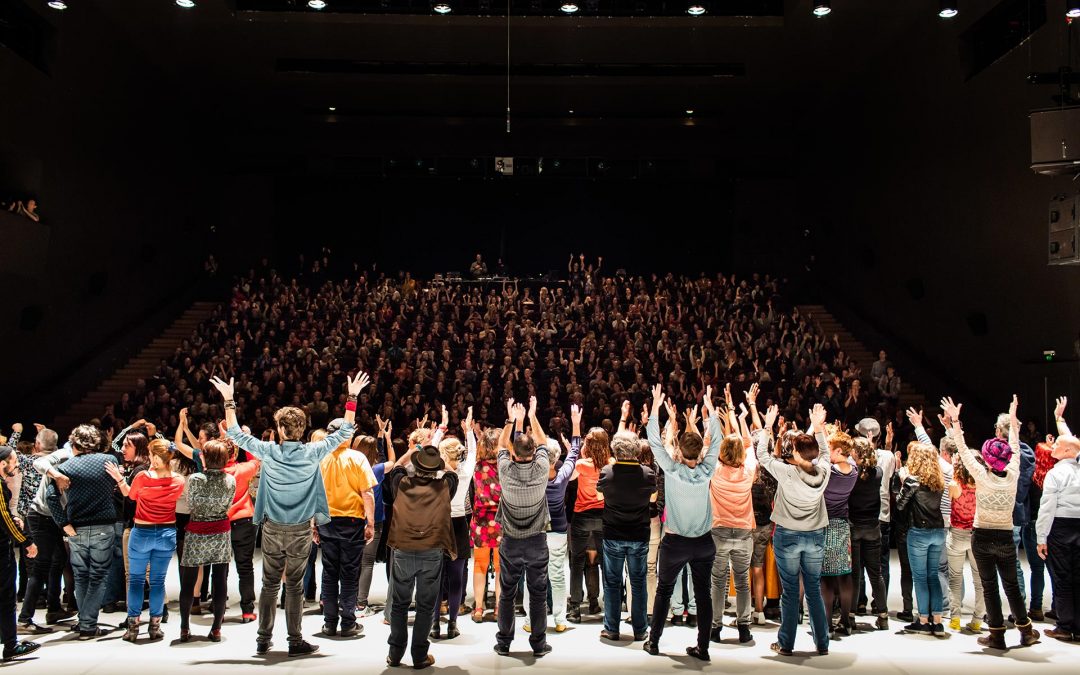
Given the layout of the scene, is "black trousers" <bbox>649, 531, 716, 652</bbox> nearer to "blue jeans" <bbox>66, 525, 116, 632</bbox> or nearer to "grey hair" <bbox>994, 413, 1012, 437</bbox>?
"grey hair" <bbox>994, 413, 1012, 437</bbox>

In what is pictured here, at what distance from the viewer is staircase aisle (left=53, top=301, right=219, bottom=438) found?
15.8 metres

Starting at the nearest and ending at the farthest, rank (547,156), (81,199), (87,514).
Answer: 1. (87,514)
2. (81,199)
3. (547,156)

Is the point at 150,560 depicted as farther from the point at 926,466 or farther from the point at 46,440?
the point at 926,466

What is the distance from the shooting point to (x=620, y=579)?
6.23 meters

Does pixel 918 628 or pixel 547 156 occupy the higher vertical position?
pixel 547 156

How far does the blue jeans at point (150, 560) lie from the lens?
6180 mm

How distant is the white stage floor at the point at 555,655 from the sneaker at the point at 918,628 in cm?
12

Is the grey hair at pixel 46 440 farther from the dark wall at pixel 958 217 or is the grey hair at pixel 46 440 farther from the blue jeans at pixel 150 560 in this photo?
the dark wall at pixel 958 217

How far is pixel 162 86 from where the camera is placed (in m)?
19.5

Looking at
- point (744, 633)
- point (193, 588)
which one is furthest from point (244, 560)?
point (744, 633)

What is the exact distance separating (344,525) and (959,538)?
4.54m

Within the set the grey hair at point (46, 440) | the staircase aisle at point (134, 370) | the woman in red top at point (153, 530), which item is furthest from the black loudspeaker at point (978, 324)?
the staircase aisle at point (134, 370)

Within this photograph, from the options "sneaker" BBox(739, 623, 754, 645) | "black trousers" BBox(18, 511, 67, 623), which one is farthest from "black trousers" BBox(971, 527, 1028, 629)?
"black trousers" BBox(18, 511, 67, 623)

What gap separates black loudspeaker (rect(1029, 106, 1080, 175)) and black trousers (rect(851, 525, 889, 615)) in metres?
4.64
